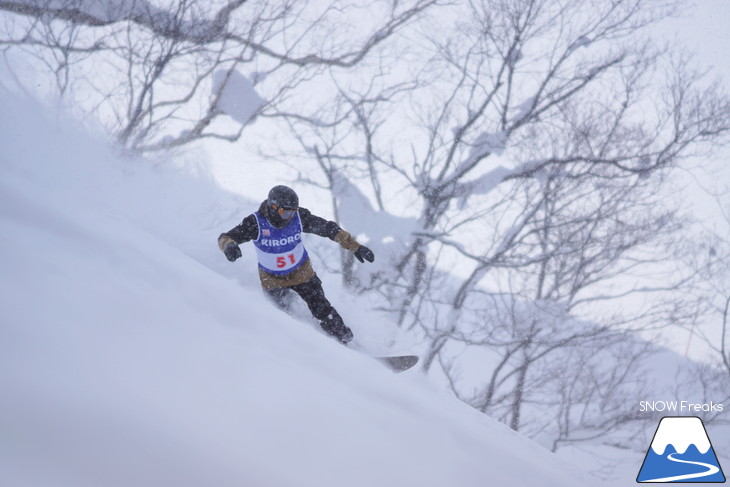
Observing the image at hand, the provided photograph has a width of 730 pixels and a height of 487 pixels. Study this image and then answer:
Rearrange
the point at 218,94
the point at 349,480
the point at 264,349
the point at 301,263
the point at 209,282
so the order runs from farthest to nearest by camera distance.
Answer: the point at 218,94, the point at 301,263, the point at 209,282, the point at 264,349, the point at 349,480

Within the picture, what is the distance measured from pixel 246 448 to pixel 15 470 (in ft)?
1.66

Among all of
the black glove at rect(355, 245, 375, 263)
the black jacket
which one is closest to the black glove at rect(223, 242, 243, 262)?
the black jacket

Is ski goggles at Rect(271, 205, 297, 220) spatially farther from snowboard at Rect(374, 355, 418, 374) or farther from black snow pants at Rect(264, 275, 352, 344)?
snowboard at Rect(374, 355, 418, 374)

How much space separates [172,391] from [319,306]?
9.35ft

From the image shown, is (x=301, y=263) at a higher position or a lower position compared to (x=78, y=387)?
higher

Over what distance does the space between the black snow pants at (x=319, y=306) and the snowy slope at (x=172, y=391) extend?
1.75 m

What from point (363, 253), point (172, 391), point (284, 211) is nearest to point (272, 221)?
point (284, 211)

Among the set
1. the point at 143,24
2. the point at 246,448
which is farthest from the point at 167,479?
the point at 143,24

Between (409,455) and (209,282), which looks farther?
(209,282)

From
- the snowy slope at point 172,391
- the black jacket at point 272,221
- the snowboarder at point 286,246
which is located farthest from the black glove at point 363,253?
the snowy slope at point 172,391

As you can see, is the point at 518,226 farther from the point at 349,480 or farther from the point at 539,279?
the point at 349,480

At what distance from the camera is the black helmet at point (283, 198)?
340 centimetres

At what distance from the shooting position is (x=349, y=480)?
1.21 metres

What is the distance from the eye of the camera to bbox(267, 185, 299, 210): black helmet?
3.40 m
